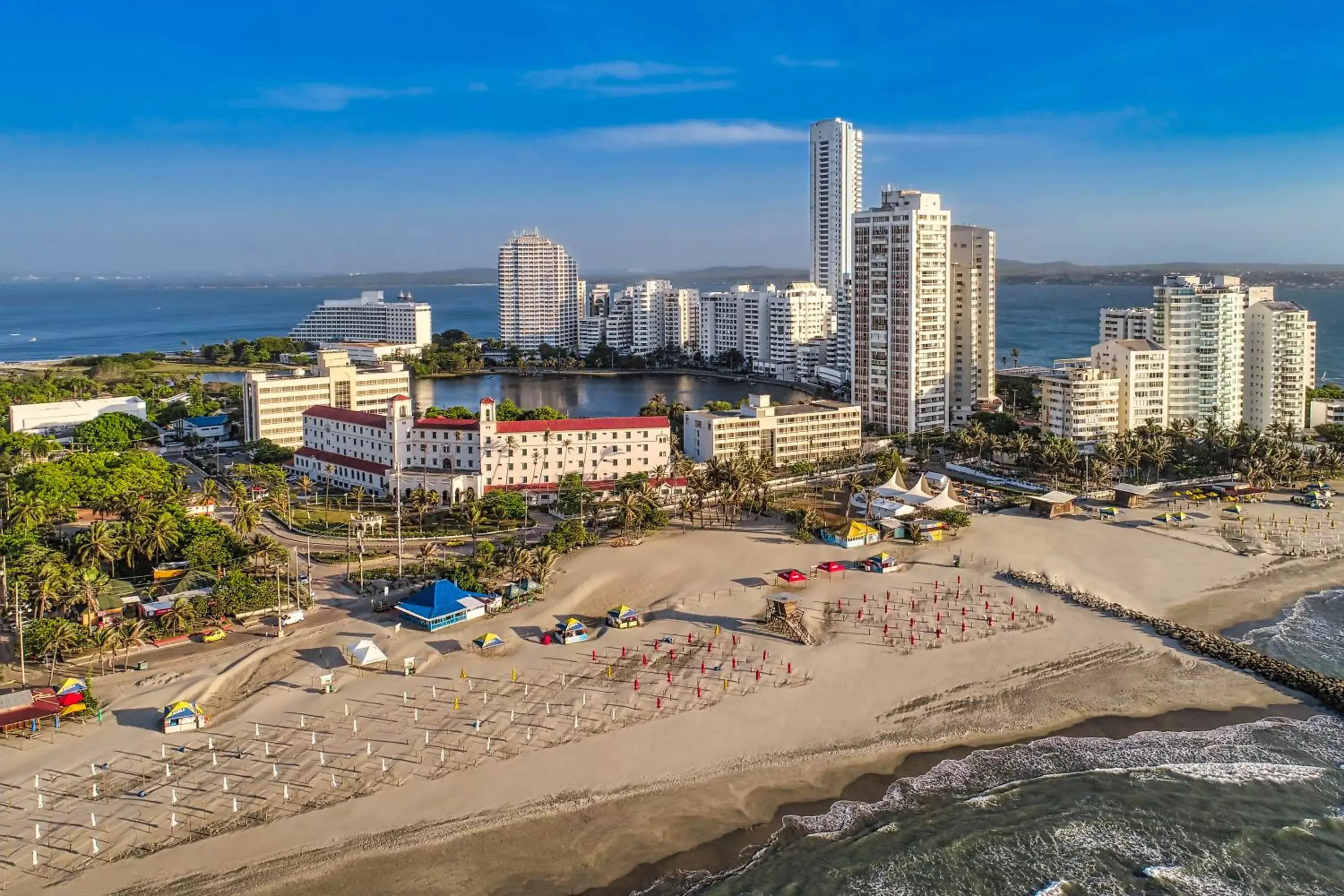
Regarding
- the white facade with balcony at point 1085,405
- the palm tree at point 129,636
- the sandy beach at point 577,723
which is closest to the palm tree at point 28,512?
the palm tree at point 129,636

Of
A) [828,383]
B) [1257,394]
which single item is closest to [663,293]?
[828,383]

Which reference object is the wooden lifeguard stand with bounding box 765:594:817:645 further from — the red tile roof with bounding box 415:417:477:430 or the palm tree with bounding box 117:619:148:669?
the red tile roof with bounding box 415:417:477:430

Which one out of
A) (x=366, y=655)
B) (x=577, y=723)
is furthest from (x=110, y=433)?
(x=577, y=723)

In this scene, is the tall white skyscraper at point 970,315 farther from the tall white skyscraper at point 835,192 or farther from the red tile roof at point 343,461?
the tall white skyscraper at point 835,192

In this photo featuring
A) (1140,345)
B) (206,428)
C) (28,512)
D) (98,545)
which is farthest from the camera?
(206,428)

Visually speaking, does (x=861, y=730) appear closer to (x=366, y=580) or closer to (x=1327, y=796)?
(x=1327, y=796)

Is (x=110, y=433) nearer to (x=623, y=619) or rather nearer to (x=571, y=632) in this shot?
(x=571, y=632)

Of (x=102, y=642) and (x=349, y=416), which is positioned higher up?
(x=349, y=416)

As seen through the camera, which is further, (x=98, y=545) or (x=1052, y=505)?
(x=1052, y=505)

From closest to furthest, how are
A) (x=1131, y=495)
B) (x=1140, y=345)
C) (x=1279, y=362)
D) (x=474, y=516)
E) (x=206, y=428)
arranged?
1. (x=474, y=516)
2. (x=1131, y=495)
3. (x=1140, y=345)
4. (x=1279, y=362)
5. (x=206, y=428)
